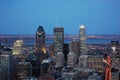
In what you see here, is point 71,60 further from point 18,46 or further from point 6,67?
point 6,67

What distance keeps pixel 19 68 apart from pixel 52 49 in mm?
12674

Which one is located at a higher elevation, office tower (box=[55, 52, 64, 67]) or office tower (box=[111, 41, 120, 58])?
office tower (box=[111, 41, 120, 58])

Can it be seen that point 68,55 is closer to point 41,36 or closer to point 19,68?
point 41,36

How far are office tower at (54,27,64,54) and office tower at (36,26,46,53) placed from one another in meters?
1.39

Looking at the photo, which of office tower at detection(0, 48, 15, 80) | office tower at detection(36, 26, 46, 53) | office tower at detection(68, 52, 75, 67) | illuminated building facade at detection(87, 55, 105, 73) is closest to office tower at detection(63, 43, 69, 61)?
office tower at detection(68, 52, 75, 67)

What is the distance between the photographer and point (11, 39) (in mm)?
31406

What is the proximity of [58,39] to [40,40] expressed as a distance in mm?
2719

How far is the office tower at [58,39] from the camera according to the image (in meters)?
35.2

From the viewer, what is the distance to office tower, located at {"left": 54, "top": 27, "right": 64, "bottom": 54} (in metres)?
35.2

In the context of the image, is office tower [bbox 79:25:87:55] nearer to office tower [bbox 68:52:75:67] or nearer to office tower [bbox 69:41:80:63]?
office tower [bbox 69:41:80:63]

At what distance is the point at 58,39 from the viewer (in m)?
37.7

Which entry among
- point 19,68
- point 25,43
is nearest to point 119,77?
point 19,68

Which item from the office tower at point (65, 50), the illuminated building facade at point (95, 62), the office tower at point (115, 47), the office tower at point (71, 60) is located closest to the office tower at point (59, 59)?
the office tower at point (65, 50)

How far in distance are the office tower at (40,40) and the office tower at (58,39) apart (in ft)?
4.55
